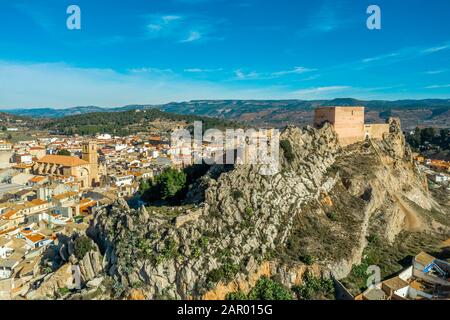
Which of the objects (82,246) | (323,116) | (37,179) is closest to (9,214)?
(37,179)

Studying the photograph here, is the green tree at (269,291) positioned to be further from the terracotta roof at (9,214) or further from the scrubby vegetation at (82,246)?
the terracotta roof at (9,214)

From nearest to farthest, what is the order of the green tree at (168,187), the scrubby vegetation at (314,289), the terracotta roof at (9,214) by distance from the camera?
the scrubby vegetation at (314,289) → the green tree at (168,187) → the terracotta roof at (9,214)

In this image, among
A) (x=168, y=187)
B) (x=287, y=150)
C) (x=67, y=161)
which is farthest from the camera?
(x=67, y=161)

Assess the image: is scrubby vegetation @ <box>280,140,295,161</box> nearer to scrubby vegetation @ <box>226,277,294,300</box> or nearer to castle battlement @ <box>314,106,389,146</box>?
castle battlement @ <box>314,106,389,146</box>

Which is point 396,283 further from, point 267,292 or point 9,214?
point 9,214

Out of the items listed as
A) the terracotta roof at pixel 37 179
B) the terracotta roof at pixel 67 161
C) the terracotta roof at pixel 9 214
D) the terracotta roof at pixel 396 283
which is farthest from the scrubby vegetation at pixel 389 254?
the terracotta roof at pixel 37 179

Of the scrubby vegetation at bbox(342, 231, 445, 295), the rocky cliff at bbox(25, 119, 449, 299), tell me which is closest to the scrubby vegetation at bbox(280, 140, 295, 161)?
the rocky cliff at bbox(25, 119, 449, 299)

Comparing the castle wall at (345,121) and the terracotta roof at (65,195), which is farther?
the terracotta roof at (65,195)
